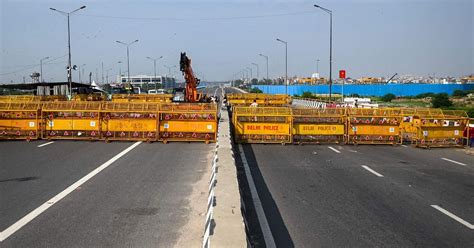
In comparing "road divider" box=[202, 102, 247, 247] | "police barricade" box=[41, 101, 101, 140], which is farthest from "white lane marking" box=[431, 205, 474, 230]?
"police barricade" box=[41, 101, 101, 140]

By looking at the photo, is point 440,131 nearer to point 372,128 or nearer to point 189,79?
point 372,128

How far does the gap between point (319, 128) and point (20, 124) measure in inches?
508

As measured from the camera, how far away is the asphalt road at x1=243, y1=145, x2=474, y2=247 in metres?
7.68

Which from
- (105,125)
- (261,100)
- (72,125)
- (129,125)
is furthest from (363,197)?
(261,100)

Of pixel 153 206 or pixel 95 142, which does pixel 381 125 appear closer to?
pixel 95 142

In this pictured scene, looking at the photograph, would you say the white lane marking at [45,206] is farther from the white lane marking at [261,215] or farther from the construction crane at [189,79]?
the construction crane at [189,79]

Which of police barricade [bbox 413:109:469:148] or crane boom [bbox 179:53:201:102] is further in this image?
crane boom [bbox 179:53:201:102]

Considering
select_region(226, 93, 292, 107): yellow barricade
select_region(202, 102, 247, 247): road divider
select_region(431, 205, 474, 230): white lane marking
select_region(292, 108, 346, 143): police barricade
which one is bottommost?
select_region(431, 205, 474, 230): white lane marking

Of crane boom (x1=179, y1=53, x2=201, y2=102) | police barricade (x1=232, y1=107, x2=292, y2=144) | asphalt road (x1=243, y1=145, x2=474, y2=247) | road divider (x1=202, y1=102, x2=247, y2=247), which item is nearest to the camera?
road divider (x1=202, y1=102, x2=247, y2=247)

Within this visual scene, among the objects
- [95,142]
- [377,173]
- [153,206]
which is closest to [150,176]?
[153,206]

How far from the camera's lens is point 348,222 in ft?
27.7

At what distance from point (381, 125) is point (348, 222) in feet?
44.4

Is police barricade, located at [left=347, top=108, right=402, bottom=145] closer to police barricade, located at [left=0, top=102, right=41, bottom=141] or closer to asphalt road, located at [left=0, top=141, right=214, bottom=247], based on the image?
asphalt road, located at [left=0, top=141, right=214, bottom=247]

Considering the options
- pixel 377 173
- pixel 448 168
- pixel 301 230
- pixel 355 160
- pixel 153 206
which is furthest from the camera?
pixel 355 160
